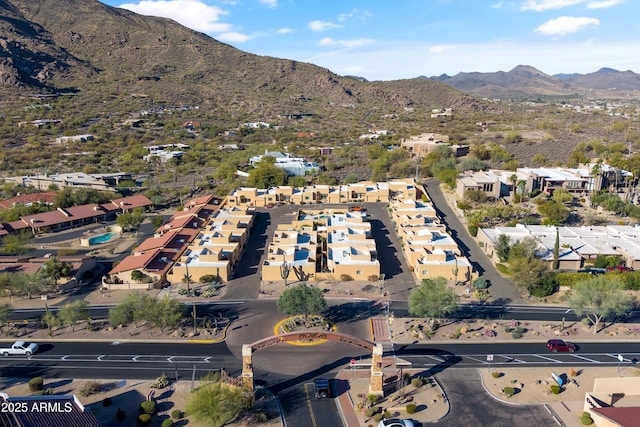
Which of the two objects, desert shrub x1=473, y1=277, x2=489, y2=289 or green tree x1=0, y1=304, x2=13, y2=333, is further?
desert shrub x1=473, y1=277, x2=489, y2=289

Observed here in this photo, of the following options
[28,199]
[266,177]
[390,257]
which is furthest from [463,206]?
[28,199]

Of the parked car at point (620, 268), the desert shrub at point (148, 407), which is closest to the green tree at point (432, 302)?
the parked car at point (620, 268)

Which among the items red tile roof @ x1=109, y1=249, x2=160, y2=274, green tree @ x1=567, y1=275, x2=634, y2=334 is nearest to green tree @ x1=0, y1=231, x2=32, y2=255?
red tile roof @ x1=109, y1=249, x2=160, y2=274

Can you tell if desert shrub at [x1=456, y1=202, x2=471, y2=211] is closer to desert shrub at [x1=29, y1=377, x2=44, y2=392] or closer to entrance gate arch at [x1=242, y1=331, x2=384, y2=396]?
entrance gate arch at [x1=242, y1=331, x2=384, y2=396]

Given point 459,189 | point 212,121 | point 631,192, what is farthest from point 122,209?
point 212,121

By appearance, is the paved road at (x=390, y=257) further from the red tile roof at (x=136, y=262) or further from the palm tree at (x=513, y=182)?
the red tile roof at (x=136, y=262)

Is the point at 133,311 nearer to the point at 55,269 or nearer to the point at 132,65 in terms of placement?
the point at 55,269
